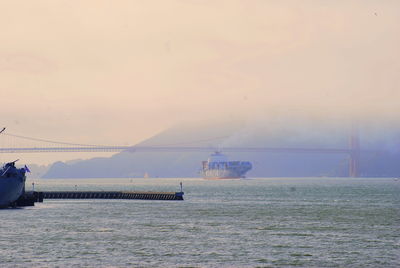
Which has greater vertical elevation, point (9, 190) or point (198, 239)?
point (9, 190)

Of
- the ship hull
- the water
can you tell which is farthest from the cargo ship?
the water

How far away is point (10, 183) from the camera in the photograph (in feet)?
340

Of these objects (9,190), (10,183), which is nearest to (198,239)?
(10,183)

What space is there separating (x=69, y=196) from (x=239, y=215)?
58310 millimetres

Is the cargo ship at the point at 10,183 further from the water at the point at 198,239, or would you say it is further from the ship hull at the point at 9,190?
the water at the point at 198,239

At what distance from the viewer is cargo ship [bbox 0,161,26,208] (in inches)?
4018

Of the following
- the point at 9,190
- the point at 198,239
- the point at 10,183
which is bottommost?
the point at 198,239

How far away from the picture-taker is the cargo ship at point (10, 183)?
102062 millimetres

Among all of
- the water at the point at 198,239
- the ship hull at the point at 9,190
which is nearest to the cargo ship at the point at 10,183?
the ship hull at the point at 9,190

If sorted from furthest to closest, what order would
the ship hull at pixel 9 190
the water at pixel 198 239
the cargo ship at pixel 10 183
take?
the ship hull at pixel 9 190
the cargo ship at pixel 10 183
the water at pixel 198 239

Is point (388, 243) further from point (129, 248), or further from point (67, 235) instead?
point (67, 235)

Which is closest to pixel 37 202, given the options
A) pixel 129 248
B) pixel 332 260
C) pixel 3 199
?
pixel 3 199

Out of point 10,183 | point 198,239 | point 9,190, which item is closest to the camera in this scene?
point 198,239

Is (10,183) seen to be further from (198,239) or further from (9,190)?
(198,239)
